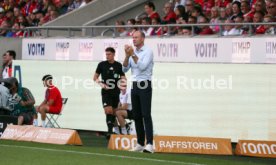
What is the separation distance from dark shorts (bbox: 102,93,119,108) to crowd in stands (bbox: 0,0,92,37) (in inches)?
283

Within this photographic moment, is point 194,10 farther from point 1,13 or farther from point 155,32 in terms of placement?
point 1,13

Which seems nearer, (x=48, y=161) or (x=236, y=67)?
(x=48, y=161)

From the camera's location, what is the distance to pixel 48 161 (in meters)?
13.1

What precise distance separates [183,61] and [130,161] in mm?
6968

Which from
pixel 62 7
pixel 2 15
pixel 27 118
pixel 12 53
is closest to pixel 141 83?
pixel 27 118

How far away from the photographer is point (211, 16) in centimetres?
2125

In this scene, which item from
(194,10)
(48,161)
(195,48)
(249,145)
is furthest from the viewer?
(194,10)

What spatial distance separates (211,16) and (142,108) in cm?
680

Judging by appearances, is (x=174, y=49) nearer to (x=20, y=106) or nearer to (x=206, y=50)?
(x=206, y=50)

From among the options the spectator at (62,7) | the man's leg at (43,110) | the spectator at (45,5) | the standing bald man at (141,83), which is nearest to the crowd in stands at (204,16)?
the spectator at (62,7)

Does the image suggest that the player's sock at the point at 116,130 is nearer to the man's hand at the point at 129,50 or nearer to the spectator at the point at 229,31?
the spectator at the point at 229,31

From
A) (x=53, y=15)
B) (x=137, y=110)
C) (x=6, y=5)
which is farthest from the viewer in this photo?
(x=6, y=5)

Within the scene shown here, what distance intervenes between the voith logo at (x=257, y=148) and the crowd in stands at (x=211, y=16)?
9.90ft

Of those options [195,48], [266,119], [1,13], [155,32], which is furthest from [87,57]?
[1,13]
